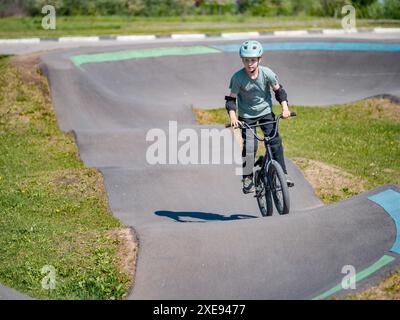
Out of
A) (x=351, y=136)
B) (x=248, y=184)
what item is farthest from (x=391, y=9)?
(x=248, y=184)

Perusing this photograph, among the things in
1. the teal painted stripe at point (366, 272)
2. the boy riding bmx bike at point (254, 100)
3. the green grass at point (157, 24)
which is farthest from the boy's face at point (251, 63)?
the green grass at point (157, 24)

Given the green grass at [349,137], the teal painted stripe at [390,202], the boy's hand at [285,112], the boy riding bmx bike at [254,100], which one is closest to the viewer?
the teal painted stripe at [390,202]

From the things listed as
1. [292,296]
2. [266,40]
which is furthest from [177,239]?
[266,40]

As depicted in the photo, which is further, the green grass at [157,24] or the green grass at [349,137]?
the green grass at [157,24]

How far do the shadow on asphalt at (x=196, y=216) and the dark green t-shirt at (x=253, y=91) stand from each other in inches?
67.9

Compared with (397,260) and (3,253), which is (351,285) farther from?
(3,253)

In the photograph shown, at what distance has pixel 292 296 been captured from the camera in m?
6.58

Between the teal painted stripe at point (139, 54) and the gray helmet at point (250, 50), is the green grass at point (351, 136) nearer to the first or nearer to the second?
the gray helmet at point (250, 50)

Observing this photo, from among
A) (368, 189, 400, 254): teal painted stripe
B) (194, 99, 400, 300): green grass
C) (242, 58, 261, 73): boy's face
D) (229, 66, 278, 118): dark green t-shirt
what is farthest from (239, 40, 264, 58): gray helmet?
(194, 99, 400, 300): green grass

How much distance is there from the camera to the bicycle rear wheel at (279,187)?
870cm

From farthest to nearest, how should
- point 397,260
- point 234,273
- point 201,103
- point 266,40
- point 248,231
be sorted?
point 266,40, point 201,103, point 248,231, point 234,273, point 397,260

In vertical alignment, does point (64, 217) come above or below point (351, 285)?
below

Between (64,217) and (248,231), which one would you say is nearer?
(248,231)

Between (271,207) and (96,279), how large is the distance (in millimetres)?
2898
